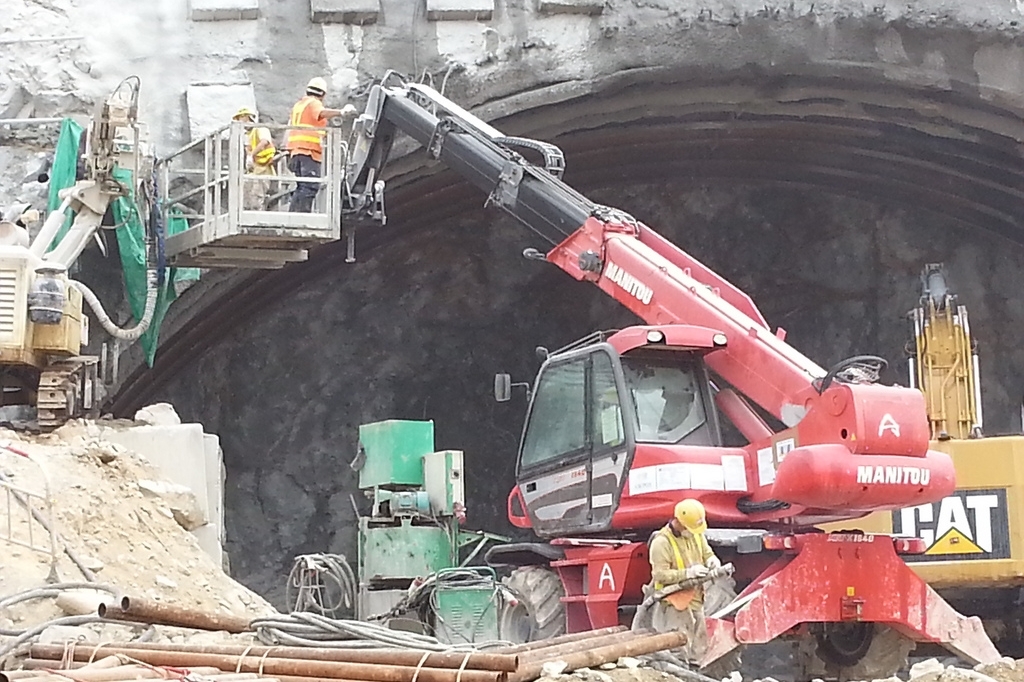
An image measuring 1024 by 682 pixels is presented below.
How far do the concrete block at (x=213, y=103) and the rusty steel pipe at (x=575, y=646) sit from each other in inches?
285

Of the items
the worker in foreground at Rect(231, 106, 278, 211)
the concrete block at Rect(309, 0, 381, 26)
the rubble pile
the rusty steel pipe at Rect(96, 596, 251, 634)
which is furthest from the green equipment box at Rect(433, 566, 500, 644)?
the concrete block at Rect(309, 0, 381, 26)

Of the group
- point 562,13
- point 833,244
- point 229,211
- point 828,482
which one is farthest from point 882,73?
point 828,482

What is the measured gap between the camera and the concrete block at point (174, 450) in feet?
32.8

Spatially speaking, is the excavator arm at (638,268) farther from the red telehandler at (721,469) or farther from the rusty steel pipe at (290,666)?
the rusty steel pipe at (290,666)

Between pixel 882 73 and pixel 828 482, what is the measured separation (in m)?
7.84

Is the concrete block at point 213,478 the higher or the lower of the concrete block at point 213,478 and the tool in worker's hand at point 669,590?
the higher

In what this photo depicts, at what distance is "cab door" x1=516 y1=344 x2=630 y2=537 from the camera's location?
27.6 feet

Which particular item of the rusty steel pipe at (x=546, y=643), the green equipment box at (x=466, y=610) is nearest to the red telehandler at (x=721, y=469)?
the green equipment box at (x=466, y=610)

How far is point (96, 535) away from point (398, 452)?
3754 millimetres

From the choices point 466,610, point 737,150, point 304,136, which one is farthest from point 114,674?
point 737,150

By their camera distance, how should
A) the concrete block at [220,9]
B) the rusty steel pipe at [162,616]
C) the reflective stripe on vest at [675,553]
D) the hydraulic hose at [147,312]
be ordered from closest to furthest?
the rusty steel pipe at [162,616], the reflective stripe on vest at [675,553], the hydraulic hose at [147,312], the concrete block at [220,9]

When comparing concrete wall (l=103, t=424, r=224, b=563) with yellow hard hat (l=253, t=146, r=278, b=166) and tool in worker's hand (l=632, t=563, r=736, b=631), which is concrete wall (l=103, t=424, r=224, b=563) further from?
tool in worker's hand (l=632, t=563, r=736, b=631)

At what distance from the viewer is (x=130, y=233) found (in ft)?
36.9

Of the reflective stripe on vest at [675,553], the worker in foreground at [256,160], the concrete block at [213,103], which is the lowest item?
the reflective stripe on vest at [675,553]
